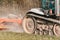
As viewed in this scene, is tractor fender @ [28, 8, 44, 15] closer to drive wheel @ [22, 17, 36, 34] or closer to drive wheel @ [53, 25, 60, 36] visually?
drive wheel @ [22, 17, 36, 34]

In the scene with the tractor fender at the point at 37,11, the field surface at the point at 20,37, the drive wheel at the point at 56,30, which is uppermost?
the tractor fender at the point at 37,11

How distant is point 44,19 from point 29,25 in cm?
58

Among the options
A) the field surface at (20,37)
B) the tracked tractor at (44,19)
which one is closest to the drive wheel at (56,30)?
the tracked tractor at (44,19)

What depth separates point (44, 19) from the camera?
10383mm

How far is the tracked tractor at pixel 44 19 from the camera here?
10.2 m

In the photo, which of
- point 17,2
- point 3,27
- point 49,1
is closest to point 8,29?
point 3,27

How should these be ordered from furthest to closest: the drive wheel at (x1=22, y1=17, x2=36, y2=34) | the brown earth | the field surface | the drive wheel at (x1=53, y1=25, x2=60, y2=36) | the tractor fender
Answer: the brown earth, the drive wheel at (x1=22, y1=17, x2=36, y2=34), the tractor fender, the drive wheel at (x1=53, y1=25, x2=60, y2=36), the field surface

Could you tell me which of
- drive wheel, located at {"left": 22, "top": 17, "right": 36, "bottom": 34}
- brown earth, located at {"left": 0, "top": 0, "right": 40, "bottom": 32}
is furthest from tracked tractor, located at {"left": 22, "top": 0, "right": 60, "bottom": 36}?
brown earth, located at {"left": 0, "top": 0, "right": 40, "bottom": 32}

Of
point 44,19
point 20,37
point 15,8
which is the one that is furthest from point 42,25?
point 15,8

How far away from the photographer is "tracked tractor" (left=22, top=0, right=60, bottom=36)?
10203 millimetres

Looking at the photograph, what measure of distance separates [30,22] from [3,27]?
0.95 metres

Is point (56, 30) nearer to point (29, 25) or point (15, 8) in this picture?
point (29, 25)

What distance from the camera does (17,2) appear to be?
11.0 meters

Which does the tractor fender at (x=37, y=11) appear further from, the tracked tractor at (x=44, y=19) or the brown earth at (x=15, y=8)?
the brown earth at (x=15, y=8)
